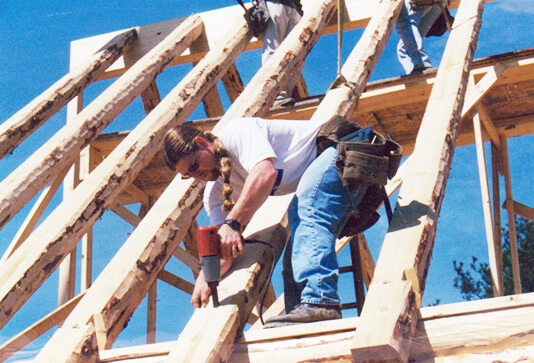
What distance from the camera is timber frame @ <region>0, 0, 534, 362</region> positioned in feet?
6.11

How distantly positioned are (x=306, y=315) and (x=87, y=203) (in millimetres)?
1537

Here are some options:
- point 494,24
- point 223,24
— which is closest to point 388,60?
point 494,24

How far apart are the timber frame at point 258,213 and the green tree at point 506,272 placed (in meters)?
10.4

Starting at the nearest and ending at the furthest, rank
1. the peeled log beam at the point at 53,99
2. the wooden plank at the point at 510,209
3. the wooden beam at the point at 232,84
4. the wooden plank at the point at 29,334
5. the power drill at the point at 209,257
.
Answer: the power drill at the point at 209,257, the wooden plank at the point at 29,334, the peeled log beam at the point at 53,99, the wooden plank at the point at 510,209, the wooden beam at the point at 232,84

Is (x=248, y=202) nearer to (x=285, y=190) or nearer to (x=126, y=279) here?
(x=285, y=190)

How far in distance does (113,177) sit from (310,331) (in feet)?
6.18

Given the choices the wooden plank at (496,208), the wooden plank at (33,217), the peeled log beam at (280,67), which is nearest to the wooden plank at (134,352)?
the peeled log beam at (280,67)

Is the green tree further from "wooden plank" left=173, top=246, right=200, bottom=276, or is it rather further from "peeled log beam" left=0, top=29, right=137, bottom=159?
"peeled log beam" left=0, top=29, right=137, bottom=159

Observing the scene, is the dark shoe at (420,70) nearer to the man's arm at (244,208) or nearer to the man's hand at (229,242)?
the man's arm at (244,208)

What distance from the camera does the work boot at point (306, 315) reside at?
2184 millimetres

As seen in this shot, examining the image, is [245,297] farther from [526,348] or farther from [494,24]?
[494,24]

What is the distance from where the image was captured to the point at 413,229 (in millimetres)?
2268

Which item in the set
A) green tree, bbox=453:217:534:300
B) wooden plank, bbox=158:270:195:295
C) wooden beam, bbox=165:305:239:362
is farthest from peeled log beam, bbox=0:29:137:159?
green tree, bbox=453:217:534:300

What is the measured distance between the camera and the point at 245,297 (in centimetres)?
223
